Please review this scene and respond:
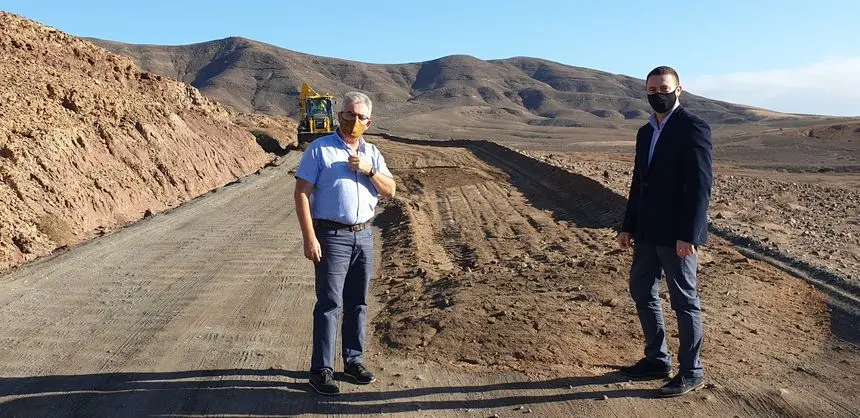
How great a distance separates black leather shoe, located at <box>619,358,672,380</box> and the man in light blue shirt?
2.01 m

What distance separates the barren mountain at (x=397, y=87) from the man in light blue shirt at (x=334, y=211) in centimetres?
12763

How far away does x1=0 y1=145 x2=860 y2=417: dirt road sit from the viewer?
5.14m

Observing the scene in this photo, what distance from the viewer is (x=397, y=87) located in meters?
182

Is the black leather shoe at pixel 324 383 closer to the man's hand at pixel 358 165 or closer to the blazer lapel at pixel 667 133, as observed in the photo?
the man's hand at pixel 358 165

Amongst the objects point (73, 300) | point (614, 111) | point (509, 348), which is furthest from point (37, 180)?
point (614, 111)

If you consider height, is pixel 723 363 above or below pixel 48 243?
above

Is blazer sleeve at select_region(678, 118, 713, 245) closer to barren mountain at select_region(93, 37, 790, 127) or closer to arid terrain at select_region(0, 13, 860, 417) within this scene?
arid terrain at select_region(0, 13, 860, 417)

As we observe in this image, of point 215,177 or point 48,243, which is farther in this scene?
point 215,177

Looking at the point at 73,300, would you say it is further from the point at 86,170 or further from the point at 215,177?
the point at 215,177

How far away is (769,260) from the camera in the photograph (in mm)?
9531

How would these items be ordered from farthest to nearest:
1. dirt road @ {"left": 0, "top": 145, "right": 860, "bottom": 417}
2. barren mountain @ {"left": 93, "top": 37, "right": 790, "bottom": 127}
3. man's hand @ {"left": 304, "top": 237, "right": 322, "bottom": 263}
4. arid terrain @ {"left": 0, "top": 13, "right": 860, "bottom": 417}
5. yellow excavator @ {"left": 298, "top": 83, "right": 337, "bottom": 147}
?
barren mountain @ {"left": 93, "top": 37, "right": 790, "bottom": 127}, yellow excavator @ {"left": 298, "top": 83, "right": 337, "bottom": 147}, arid terrain @ {"left": 0, "top": 13, "right": 860, "bottom": 417}, dirt road @ {"left": 0, "top": 145, "right": 860, "bottom": 417}, man's hand @ {"left": 304, "top": 237, "right": 322, "bottom": 263}

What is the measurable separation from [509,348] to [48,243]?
9.57 metres

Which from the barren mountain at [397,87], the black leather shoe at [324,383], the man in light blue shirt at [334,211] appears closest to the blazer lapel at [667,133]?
the man in light blue shirt at [334,211]

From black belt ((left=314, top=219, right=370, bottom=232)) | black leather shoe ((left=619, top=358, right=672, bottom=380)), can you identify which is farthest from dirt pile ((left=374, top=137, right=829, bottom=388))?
black belt ((left=314, top=219, right=370, bottom=232))
